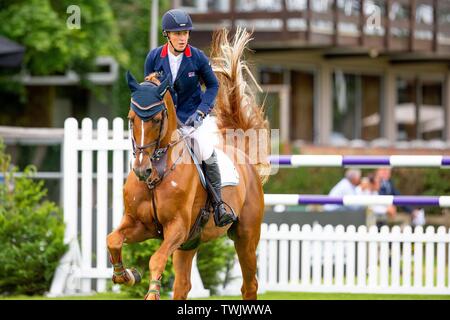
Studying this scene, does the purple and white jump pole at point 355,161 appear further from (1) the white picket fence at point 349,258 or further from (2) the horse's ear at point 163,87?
(2) the horse's ear at point 163,87

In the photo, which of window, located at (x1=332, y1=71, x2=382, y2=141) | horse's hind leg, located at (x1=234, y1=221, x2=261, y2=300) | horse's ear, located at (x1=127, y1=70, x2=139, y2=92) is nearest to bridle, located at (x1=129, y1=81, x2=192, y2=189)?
horse's ear, located at (x1=127, y1=70, x2=139, y2=92)

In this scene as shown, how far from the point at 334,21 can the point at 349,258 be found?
15190 mm

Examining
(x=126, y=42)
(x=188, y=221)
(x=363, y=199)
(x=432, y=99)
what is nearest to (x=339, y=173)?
(x=126, y=42)

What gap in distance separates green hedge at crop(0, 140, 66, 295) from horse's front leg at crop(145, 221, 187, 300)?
3095 mm

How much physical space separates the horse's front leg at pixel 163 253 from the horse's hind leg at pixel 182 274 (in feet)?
2.67

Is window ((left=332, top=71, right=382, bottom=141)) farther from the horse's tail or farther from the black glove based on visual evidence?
the black glove

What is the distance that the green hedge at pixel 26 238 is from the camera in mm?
9617

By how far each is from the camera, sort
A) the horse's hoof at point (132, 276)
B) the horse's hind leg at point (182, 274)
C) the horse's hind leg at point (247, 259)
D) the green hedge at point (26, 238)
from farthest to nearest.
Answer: the green hedge at point (26, 238), the horse's hind leg at point (247, 259), the horse's hind leg at point (182, 274), the horse's hoof at point (132, 276)

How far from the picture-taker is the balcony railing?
24141mm

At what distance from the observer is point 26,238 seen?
9.88 m

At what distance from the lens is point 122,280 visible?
6.93m

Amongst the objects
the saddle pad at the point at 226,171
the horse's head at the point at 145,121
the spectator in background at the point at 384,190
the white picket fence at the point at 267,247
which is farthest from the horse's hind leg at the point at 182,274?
the spectator in background at the point at 384,190
